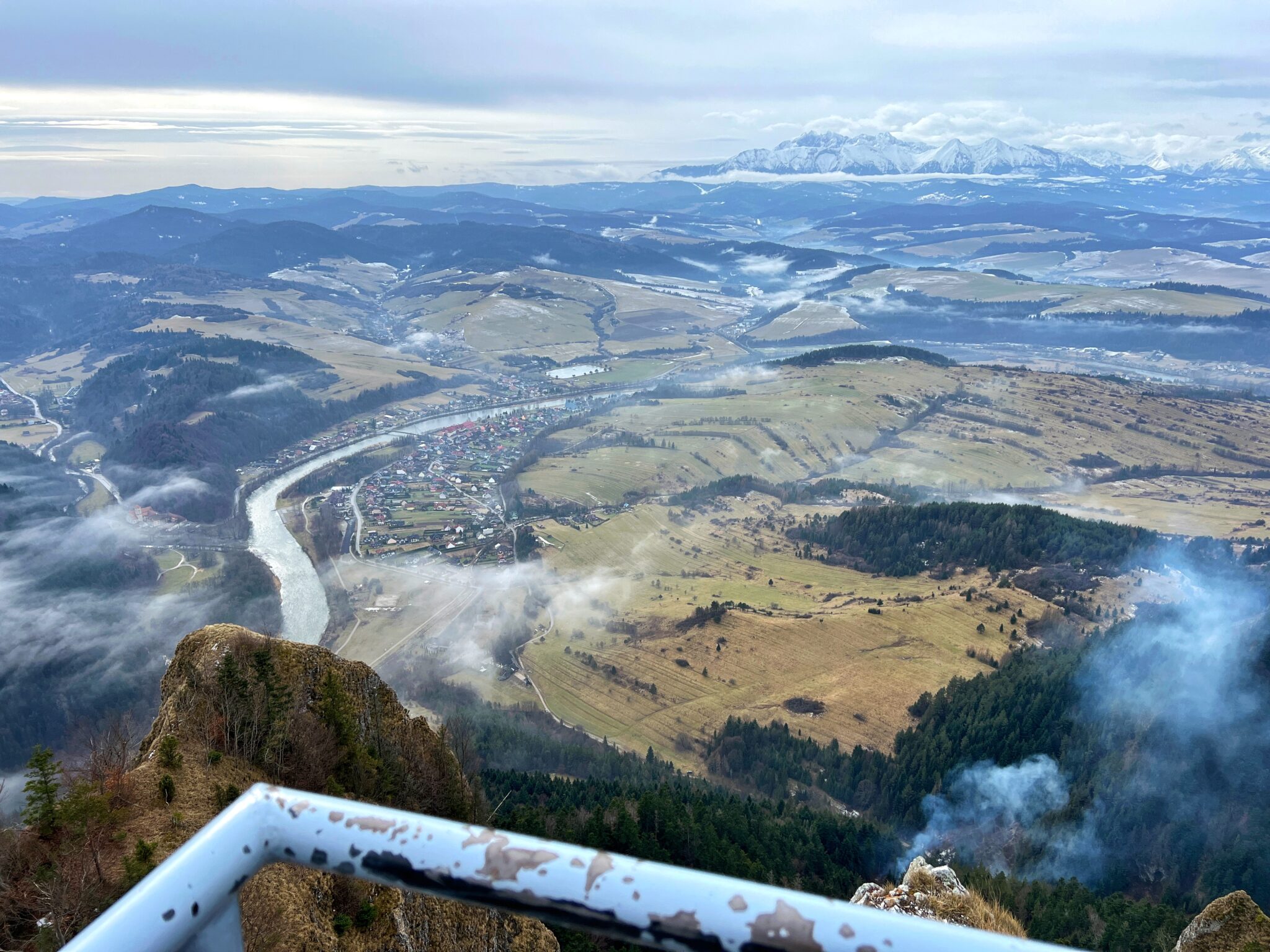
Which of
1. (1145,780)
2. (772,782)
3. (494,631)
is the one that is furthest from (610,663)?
(1145,780)

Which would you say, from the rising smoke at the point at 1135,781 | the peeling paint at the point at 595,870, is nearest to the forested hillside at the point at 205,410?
the rising smoke at the point at 1135,781

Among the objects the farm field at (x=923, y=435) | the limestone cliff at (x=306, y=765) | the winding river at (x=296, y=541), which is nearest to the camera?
the limestone cliff at (x=306, y=765)

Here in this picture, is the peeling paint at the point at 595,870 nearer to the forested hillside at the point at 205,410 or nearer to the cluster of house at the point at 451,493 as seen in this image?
the cluster of house at the point at 451,493

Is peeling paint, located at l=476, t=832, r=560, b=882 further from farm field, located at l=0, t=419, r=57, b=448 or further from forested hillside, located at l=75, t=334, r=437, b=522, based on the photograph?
farm field, located at l=0, t=419, r=57, b=448

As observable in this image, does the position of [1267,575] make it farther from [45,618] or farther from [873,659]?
[45,618]

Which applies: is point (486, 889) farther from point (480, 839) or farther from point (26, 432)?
point (26, 432)

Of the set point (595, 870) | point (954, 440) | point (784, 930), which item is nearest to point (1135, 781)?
point (784, 930)
